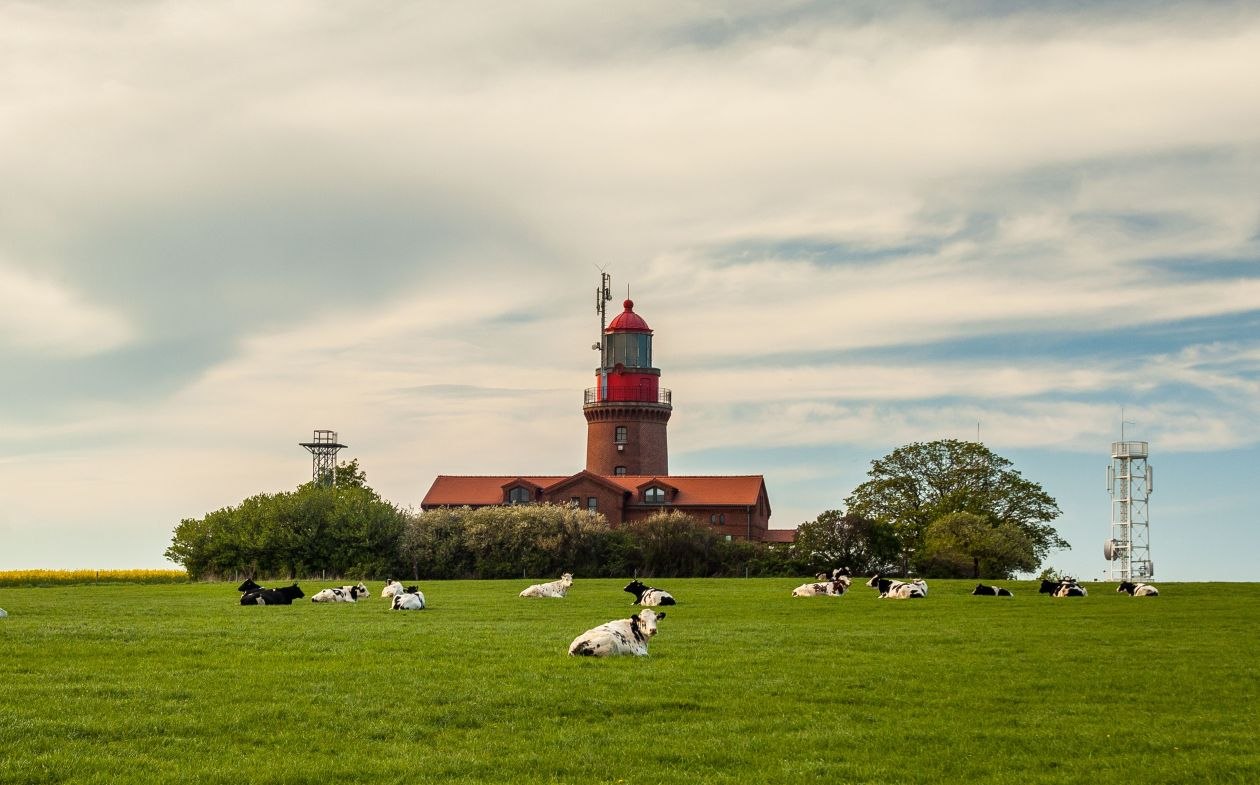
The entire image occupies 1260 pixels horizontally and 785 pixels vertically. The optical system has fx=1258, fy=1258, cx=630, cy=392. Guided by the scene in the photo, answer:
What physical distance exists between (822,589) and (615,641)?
2197cm

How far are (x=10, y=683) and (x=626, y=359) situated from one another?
299ft

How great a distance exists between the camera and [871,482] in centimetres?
8719

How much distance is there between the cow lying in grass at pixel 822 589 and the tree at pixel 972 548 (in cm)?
3762

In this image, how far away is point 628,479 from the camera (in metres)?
104

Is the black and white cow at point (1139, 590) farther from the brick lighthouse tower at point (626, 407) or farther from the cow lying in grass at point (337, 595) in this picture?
the brick lighthouse tower at point (626, 407)

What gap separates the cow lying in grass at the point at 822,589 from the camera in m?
38.4

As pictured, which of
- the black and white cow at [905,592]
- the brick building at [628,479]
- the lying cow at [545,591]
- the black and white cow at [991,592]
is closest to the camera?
the lying cow at [545,591]

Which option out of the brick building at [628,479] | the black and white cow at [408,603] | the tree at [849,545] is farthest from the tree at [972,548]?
the black and white cow at [408,603]

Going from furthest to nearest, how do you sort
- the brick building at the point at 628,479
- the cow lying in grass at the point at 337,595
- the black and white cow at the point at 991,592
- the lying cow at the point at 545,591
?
the brick building at the point at 628,479
the black and white cow at the point at 991,592
the lying cow at the point at 545,591
the cow lying in grass at the point at 337,595

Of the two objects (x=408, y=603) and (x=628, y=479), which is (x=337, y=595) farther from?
(x=628, y=479)

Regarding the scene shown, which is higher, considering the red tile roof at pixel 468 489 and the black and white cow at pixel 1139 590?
the red tile roof at pixel 468 489

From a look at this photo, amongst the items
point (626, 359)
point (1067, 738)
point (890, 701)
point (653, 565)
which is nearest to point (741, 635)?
point (890, 701)

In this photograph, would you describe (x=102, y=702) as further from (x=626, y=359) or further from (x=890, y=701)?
(x=626, y=359)

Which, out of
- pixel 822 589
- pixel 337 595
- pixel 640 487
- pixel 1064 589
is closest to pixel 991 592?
pixel 1064 589
